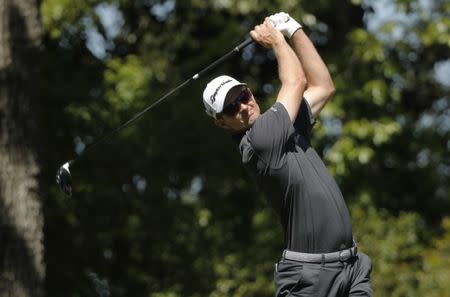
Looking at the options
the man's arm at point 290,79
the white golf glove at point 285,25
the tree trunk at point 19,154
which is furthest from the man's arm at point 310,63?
the tree trunk at point 19,154

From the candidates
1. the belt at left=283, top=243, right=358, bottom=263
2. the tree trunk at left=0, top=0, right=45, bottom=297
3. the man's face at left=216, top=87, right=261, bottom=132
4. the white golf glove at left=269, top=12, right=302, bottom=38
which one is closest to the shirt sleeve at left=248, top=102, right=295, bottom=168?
the man's face at left=216, top=87, right=261, bottom=132

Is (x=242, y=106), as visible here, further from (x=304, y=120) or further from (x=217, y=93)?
(x=304, y=120)

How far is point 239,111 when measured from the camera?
5.43 m

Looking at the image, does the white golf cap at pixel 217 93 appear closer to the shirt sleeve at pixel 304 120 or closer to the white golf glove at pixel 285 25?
the shirt sleeve at pixel 304 120

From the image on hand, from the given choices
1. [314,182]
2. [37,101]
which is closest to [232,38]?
[37,101]

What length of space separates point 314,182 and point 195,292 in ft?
24.2

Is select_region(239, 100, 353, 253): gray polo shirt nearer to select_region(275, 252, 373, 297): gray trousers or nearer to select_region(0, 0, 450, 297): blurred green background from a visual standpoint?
select_region(275, 252, 373, 297): gray trousers

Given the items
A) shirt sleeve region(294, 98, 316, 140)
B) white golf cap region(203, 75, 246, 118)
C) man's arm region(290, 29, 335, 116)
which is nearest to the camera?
white golf cap region(203, 75, 246, 118)

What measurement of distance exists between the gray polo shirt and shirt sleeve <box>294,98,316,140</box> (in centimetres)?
20

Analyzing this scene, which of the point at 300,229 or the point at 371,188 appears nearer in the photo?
the point at 300,229

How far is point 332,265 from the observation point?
209 inches

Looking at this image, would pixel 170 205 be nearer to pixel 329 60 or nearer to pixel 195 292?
pixel 195 292

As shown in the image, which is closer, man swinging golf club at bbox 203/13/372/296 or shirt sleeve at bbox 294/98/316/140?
man swinging golf club at bbox 203/13/372/296

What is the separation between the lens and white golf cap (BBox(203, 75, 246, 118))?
5395 millimetres
